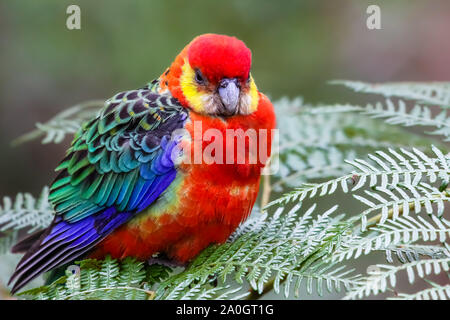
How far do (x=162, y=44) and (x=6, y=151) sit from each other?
8.39 feet

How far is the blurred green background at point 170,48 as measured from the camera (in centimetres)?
616

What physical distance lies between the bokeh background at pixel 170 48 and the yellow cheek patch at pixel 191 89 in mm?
3023

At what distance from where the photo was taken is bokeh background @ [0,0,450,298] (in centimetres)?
616

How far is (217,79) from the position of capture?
308cm

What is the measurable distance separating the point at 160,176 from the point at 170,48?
140 inches

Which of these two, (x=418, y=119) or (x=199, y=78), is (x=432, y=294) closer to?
(x=418, y=119)

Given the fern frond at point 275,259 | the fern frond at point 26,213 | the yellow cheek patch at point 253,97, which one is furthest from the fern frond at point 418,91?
the fern frond at point 26,213

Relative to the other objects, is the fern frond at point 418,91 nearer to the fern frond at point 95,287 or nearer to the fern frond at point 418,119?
the fern frond at point 418,119

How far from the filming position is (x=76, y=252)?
293cm

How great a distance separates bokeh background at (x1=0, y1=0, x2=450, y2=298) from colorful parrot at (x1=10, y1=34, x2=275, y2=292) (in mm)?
3159

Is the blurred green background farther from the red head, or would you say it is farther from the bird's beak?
the bird's beak

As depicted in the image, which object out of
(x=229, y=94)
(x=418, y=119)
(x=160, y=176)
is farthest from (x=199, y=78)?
(x=418, y=119)

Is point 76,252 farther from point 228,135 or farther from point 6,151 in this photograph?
point 6,151
